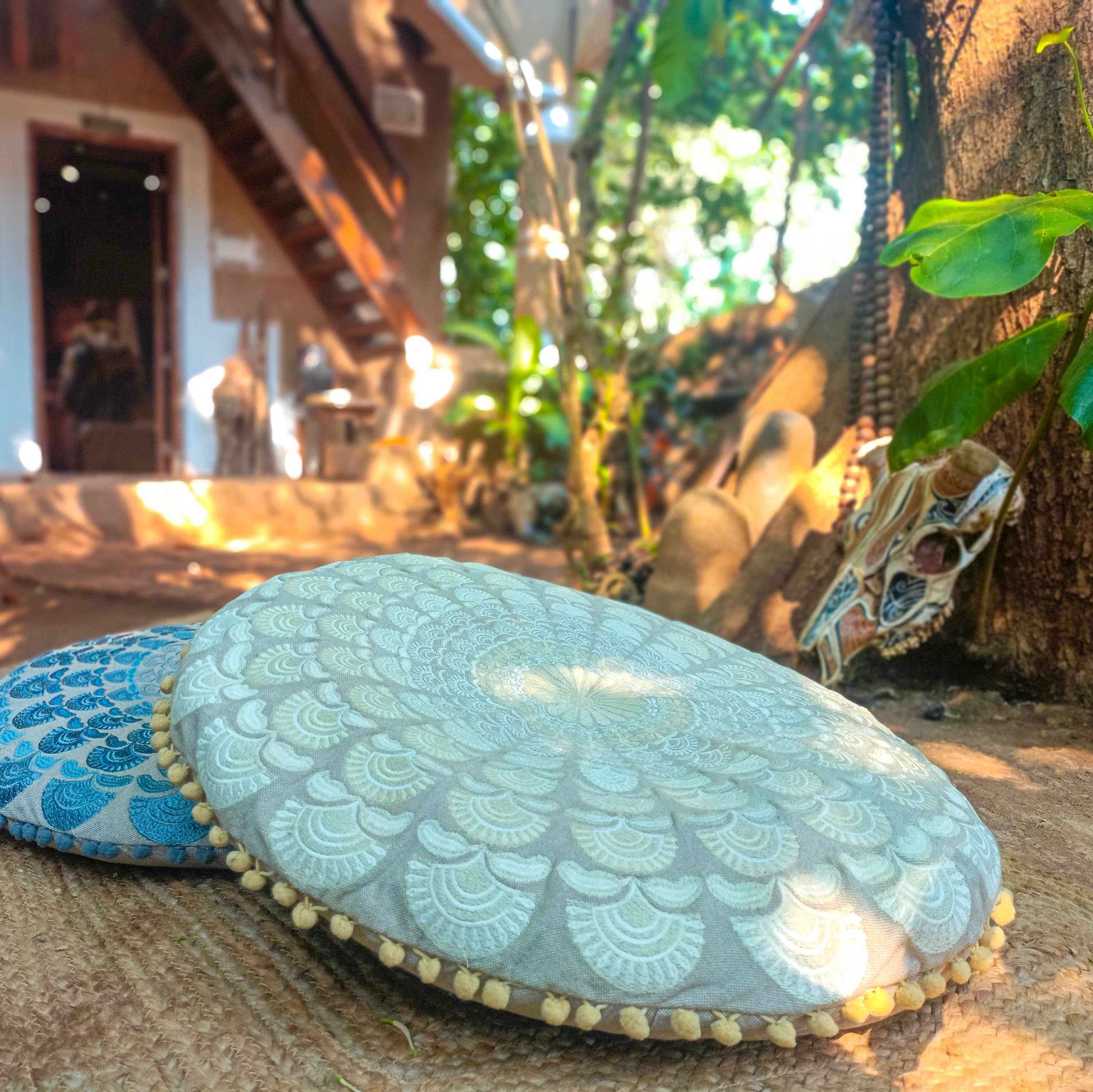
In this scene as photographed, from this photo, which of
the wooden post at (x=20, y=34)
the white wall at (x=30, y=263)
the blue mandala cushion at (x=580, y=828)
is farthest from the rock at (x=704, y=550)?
the wooden post at (x=20, y=34)

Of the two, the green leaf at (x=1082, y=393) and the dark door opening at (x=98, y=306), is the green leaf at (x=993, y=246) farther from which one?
the dark door opening at (x=98, y=306)

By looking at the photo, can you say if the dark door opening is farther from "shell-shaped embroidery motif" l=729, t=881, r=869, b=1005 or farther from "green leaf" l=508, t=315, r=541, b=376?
"shell-shaped embroidery motif" l=729, t=881, r=869, b=1005

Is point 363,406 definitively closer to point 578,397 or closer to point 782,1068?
point 578,397

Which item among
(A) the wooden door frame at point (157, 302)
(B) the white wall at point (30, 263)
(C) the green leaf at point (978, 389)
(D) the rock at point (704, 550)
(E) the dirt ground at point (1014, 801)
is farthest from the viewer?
(A) the wooden door frame at point (157, 302)

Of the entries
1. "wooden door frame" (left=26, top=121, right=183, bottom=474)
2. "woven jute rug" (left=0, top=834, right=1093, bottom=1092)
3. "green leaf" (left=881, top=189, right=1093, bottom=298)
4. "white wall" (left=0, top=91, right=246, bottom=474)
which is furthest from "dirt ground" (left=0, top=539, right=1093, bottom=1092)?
"wooden door frame" (left=26, top=121, right=183, bottom=474)

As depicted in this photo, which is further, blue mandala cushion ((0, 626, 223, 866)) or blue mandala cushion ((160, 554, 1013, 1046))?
blue mandala cushion ((0, 626, 223, 866))
